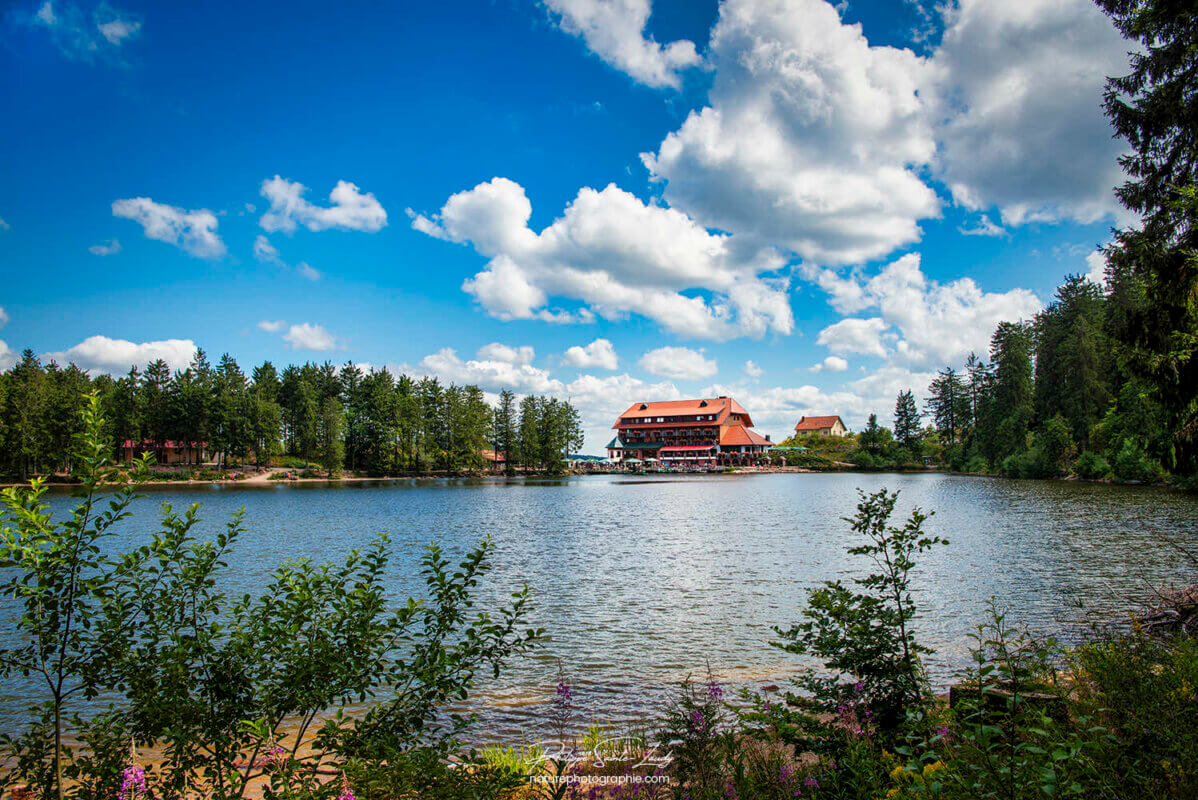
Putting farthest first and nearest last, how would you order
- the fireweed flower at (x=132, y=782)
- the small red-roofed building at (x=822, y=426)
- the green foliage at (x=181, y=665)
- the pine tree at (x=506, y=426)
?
the small red-roofed building at (x=822, y=426), the pine tree at (x=506, y=426), the fireweed flower at (x=132, y=782), the green foliage at (x=181, y=665)

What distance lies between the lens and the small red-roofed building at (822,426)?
179m

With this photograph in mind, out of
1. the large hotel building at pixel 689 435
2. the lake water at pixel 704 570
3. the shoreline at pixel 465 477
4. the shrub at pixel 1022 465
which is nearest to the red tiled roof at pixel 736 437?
the large hotel building at pixel 689 435

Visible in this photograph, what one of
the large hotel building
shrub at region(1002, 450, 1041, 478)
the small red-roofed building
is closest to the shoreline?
shrub at region(1002, 450, 1041, 478)

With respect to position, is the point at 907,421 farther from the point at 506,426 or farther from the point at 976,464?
the point at 506,426

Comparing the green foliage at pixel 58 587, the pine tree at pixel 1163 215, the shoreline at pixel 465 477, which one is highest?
the pine tree at pixel 1163 215

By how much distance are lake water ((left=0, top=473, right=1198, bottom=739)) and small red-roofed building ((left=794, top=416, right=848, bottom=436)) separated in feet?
447

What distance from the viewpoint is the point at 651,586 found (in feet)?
61.4

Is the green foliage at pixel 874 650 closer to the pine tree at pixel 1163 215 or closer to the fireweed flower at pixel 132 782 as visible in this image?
the fireweed flower at pixel 132 782

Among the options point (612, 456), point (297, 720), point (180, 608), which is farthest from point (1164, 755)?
point (612, 456)

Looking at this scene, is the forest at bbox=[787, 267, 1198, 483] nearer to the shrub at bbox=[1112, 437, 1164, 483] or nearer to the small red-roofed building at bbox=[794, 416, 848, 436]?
the shrub at bbox=[1112, 437, 1164, 483]

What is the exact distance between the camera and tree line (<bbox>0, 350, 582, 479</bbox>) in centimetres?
6881

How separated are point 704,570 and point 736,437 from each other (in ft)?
424

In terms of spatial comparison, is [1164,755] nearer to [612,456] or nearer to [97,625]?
[97,625]

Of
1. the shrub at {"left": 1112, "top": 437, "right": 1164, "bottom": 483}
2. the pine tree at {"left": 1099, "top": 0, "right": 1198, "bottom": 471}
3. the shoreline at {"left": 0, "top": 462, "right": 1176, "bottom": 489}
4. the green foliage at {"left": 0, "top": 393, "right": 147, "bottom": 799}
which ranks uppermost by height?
the pine tree at {"left": 1099, "top": 0, "right": 1198, "bottom": 471}
